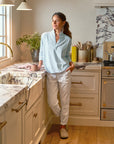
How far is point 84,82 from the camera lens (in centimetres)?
412

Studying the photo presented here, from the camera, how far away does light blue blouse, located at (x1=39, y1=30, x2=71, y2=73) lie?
3.51 metres

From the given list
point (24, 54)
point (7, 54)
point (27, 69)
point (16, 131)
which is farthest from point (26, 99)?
point (24, 54)

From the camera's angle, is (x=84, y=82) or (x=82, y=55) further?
(x=82, y=55)

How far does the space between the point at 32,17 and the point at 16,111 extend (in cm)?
267

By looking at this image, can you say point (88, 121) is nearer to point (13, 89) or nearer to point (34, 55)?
point (34, 55)

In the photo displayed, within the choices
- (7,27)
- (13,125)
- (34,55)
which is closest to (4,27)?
(7,27)

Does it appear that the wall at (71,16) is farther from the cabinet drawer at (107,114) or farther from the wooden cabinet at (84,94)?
the cabinet drawer at (107,114)

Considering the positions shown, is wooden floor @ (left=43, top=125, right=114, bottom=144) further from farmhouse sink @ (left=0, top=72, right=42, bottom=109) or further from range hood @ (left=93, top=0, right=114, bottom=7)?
range hood @ (left=93, top=0, right=114, bottom=7)

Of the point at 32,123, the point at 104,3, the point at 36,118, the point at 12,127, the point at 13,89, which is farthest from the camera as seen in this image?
the point at 104,3

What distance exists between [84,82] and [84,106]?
1.17 feet

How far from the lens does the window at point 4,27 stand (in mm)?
3902

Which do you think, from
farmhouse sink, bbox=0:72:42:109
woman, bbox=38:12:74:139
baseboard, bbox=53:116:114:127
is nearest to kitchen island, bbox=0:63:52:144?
farmhouse sink, bbox=0:72:42:109

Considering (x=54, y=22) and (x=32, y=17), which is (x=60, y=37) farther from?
(x=32, y=17)

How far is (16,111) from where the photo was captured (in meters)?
2.21
